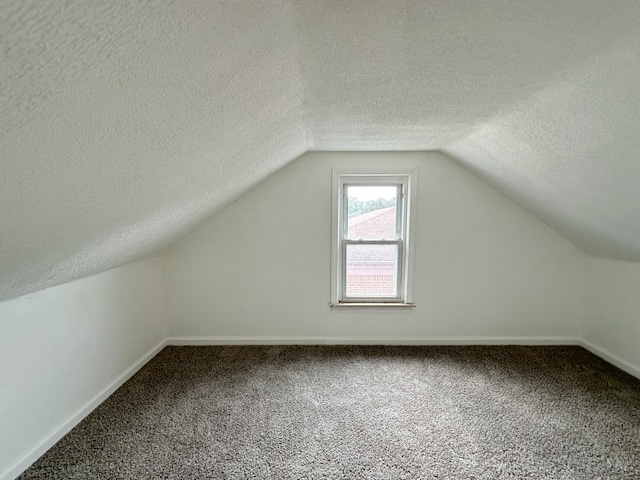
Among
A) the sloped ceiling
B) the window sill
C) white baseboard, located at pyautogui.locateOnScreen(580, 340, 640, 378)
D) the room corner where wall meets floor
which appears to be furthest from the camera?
the window sill

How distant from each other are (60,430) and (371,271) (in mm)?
2405

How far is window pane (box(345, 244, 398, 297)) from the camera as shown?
281cm

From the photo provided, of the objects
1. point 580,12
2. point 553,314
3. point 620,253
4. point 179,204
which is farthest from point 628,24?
point 553,314

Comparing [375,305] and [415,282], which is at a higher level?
[415,282]

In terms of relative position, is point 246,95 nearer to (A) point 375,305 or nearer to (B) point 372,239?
(B) point 372,239

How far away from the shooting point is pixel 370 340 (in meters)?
2.78

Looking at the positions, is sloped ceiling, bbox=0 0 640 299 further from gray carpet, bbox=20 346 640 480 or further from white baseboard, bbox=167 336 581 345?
white baseboard, bbox=167 336 581 345

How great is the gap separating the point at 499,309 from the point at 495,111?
198cm

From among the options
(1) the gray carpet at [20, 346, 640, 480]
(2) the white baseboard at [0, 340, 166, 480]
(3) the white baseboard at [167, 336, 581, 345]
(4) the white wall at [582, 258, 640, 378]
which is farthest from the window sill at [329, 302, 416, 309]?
(2) the white baseboard at [0, 340, 166, 480]

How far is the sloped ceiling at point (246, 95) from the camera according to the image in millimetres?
546

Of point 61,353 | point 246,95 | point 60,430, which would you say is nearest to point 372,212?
point 246,95

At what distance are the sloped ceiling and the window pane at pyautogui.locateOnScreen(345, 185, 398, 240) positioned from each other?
0.97 meters

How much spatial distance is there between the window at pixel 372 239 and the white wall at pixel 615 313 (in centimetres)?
161

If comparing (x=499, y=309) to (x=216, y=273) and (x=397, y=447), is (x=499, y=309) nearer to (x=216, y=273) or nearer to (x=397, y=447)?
(x=397, y=447)
